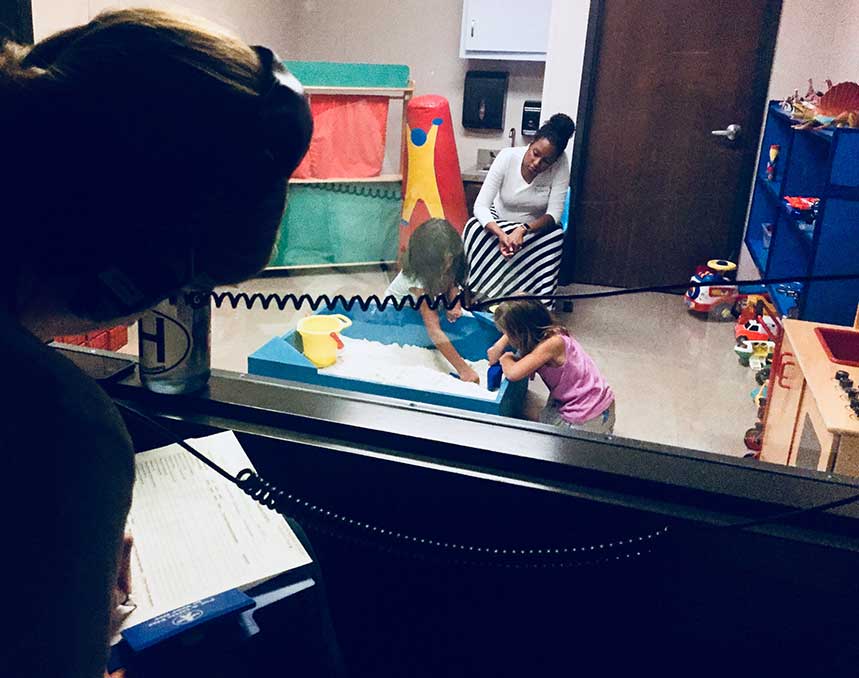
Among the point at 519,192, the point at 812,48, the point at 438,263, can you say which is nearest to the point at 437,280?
the point at 438,263

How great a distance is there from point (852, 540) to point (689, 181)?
108 inches

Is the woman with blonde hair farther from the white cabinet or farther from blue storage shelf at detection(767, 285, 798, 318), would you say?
the white cabinet

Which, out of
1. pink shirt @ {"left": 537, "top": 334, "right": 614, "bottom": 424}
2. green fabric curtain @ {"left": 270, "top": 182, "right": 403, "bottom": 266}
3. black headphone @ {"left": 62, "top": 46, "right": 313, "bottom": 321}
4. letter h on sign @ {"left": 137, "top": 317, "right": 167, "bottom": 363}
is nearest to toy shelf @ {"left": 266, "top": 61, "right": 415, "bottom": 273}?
green fabric curtain @ {"left": 270, "top": 182, "right": 403, "bottom": 266}

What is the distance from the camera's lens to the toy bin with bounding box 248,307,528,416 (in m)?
1.46

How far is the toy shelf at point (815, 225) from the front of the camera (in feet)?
5.54

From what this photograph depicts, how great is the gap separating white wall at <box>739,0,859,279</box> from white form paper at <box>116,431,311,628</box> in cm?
201

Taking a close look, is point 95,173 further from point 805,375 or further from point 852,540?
point 805,375

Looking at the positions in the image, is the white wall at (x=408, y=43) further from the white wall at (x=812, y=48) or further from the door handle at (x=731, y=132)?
the white wall at (x=812, y=48)

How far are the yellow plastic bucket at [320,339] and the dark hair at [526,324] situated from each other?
38cm

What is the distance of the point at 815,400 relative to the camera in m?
1.26

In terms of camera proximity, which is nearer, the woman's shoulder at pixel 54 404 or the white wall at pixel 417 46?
the woman's shoulder at pixel 54 404

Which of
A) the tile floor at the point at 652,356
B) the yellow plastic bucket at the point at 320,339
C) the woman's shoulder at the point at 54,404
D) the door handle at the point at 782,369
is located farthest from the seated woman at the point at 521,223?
the woman's shoulder at the point at 54,404

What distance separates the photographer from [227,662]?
0.63 m

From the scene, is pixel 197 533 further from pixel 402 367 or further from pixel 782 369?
pixel 782 369
